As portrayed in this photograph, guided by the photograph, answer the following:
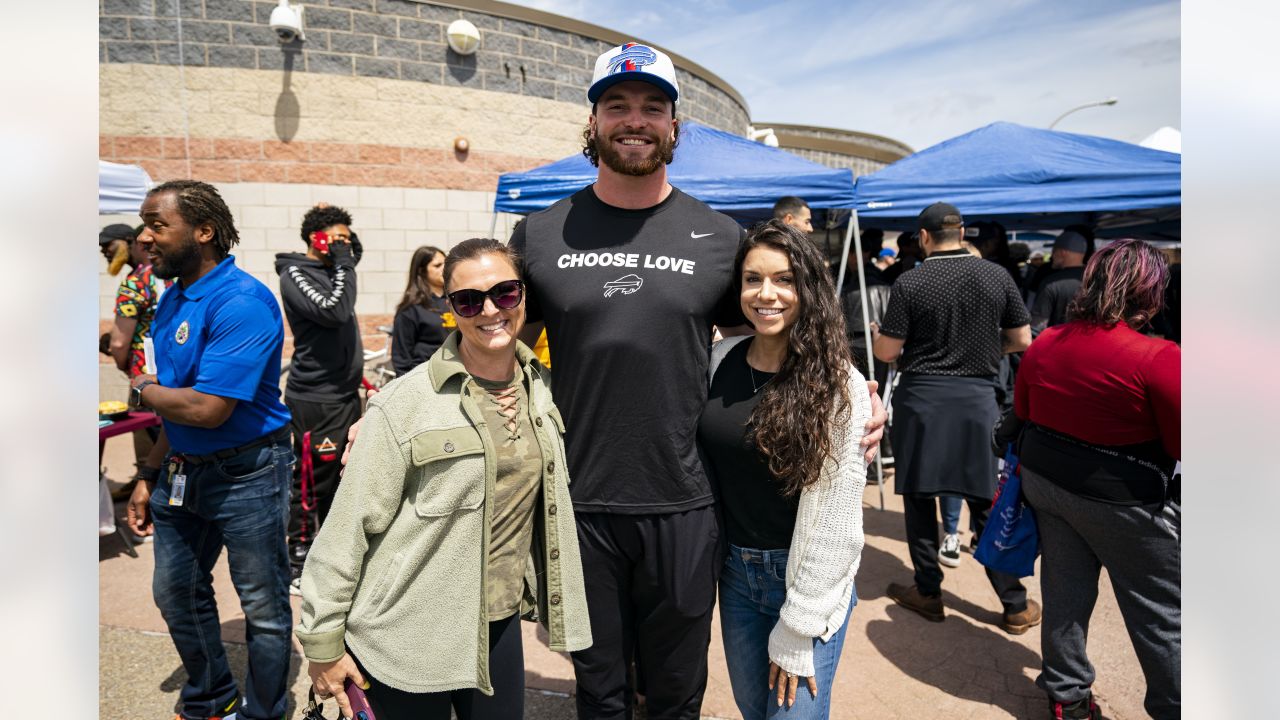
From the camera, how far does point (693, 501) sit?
1.82 metres

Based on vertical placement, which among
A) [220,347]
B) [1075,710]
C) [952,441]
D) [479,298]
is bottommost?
[1075,710]

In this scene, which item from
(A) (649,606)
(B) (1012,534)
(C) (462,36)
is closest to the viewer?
(A) (649,606)

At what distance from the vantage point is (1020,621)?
347 cm

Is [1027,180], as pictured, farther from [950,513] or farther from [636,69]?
[636,69]

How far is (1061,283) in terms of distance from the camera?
16.9 feet

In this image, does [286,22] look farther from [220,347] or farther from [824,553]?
[824,553]

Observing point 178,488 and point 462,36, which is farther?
point 462,36

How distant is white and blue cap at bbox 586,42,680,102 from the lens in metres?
1.84

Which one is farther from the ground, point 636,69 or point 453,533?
point 636,69

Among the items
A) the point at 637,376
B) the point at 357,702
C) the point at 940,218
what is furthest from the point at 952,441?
the point at 357,702

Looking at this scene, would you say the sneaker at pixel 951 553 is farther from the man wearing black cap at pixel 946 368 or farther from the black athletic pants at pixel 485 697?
the black athletic pants at pixel 485 697

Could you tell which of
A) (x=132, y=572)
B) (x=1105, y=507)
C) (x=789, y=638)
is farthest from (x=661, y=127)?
(x=132, y=572)

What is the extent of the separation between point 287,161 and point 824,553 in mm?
8136

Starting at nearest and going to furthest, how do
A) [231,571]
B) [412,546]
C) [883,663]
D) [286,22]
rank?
[412,546] < [231,571] < [883,663] < [286,22]
